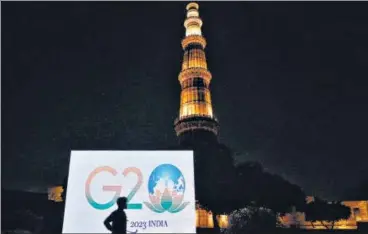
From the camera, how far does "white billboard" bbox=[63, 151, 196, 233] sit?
11141 mm

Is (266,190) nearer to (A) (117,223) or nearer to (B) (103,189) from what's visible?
(B) (103,189)

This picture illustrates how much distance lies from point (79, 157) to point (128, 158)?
1.40 meters

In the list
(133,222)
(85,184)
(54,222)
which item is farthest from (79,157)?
(54,222)

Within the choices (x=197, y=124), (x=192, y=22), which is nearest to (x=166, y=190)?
(x=197, y=124)

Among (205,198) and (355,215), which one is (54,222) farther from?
(355,215)

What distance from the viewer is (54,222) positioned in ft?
106

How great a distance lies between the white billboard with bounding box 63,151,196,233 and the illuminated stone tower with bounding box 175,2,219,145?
4458 centimetres

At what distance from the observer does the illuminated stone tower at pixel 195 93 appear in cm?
5756

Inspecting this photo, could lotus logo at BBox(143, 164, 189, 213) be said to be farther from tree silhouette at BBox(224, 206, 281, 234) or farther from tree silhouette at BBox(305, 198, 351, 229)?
tree silhouette at BBox(305, 198, 351, 229)

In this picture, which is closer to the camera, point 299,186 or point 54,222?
point 54,222

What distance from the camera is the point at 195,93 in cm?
5934

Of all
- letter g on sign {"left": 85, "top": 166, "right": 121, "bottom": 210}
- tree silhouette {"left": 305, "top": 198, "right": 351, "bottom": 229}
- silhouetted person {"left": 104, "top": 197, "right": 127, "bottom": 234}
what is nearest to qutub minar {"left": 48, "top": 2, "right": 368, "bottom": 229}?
tree silhouette {"left": 305, "top": 198, "right": 351, "bottom": 229}

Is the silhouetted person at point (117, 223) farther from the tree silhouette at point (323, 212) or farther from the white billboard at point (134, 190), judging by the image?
the tree silhouette at point (323, 212)

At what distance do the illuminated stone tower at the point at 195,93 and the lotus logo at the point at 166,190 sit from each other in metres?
44.6
